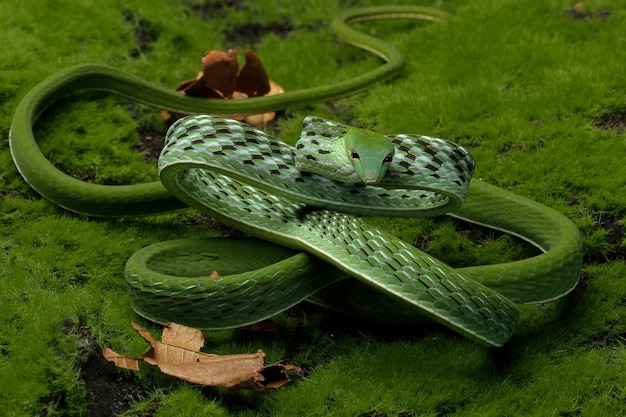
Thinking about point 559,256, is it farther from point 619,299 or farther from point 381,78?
point 381,78

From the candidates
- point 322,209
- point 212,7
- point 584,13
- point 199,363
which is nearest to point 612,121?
point 584,13

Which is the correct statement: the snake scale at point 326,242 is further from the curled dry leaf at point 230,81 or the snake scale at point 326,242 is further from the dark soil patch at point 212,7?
the dark soil patch at point 212,7

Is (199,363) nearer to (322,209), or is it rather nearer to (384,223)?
(322,209)

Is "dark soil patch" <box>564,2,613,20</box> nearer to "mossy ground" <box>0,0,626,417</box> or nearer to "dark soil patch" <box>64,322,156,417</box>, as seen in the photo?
"mossy ground" <box>0,0,626,417</box>

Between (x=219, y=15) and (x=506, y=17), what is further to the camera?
(x=219, y=15)

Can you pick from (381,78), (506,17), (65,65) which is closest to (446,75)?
(381,78)

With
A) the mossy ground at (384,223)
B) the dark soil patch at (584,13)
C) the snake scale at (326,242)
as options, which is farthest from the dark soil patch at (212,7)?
the snake scale at (326,242)
